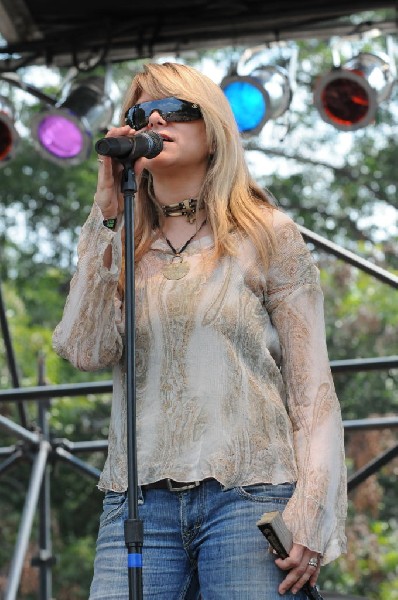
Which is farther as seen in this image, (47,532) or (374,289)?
(374,289)

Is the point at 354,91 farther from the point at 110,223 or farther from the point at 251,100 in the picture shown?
the point at 110,223

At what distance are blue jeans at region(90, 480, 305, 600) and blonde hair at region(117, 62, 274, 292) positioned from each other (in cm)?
47

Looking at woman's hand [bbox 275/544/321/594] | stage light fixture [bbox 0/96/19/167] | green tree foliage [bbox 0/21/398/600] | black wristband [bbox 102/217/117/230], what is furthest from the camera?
green tree foliage [bbox 0/21/398/600]

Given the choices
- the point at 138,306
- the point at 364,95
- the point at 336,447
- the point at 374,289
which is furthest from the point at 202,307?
the point at 374,289

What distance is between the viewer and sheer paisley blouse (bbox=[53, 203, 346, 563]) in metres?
2.14

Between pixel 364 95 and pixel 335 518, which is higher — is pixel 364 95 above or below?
above

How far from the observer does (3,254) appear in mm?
12820

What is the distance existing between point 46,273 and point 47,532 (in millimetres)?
7970

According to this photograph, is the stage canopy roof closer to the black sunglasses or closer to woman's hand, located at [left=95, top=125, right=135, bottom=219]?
the black sunglasses

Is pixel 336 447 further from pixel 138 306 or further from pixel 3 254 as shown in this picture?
pixel 3 254

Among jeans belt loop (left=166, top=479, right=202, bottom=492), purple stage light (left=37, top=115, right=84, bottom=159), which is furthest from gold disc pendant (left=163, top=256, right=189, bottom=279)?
purple stage light (left=37, top=115, right=84, bottom=159)

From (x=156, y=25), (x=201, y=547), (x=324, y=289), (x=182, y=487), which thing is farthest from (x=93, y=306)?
(x=324, y=289)

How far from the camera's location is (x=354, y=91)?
4727mm

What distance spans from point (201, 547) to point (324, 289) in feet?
31.7
